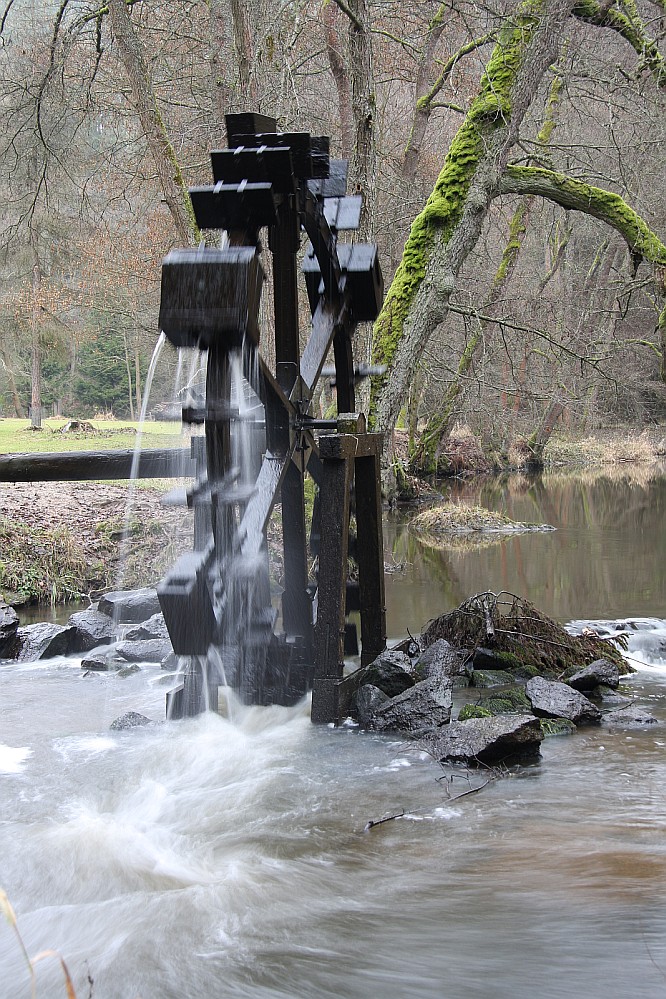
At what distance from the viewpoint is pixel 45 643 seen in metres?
7.76

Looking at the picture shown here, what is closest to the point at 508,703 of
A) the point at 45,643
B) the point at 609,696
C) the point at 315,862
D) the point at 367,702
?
the point at 367,702

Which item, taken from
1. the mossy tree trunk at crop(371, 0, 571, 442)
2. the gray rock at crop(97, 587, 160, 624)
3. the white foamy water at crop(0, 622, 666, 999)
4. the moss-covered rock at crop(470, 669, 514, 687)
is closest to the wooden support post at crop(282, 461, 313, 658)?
the white foamy water at crop(0, 622, 666, 999)

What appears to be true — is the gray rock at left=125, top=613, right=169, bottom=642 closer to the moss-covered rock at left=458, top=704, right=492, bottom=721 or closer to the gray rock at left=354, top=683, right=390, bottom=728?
the gray rock at left=354, top=683, right=390, bottom=728

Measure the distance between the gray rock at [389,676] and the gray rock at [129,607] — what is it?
388 centimetres

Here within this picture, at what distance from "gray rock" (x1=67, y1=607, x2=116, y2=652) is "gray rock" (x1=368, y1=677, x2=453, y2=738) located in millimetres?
3631

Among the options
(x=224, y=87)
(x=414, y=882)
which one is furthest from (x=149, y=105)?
(x=414, y=882)

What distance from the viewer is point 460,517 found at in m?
15.3

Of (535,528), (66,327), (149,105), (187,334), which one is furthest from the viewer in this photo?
(66,327)

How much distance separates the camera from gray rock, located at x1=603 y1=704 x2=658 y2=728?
521 cm

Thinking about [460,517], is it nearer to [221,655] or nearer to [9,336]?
[221,655]

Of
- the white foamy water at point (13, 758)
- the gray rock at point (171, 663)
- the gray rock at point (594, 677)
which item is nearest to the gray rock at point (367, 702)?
the gray rock at point (594, 677)

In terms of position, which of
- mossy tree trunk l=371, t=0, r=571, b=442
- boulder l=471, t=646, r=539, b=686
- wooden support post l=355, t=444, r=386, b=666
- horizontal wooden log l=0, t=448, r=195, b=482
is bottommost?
boulder l=471, t=646, r=539, b=686

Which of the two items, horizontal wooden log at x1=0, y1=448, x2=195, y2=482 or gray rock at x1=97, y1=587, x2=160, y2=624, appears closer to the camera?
horizontal wooden log at x1=0, y1=448, x2=195, y2=482

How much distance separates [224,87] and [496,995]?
11.1 meters
